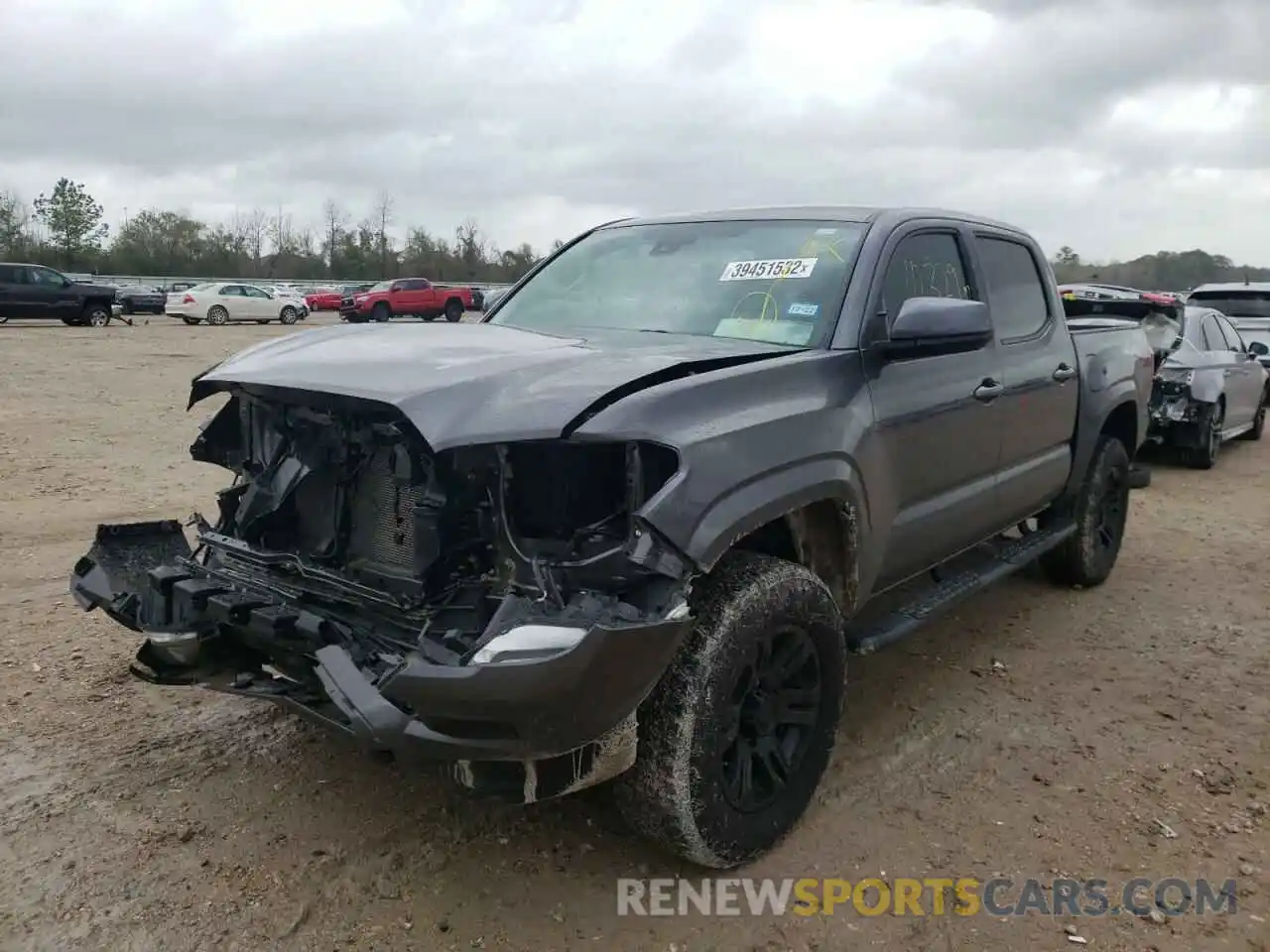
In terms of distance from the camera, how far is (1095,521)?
567cm

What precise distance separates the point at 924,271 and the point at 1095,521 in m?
2.40

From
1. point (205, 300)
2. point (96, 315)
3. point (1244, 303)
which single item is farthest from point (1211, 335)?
point (205, 300)

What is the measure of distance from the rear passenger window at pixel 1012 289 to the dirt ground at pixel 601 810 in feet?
5.09

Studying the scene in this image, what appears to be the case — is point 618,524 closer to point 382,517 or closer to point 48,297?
point 382,517

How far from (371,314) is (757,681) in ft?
117

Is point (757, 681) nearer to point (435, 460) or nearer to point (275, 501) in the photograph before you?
point (435, 460)

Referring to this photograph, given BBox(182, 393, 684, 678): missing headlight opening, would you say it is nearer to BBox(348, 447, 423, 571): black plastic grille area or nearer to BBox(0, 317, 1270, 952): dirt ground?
BBox(348, 447, 423, 571): black plastic grille area

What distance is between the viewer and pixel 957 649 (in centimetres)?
488

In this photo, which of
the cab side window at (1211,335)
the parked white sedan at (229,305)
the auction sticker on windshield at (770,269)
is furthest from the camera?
the parked white sedan at (229,305)

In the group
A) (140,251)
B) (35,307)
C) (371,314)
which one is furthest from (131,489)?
Answer: (140,251)

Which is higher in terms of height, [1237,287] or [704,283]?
[1237,287]

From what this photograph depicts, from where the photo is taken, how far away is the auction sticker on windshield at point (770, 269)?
3.72m

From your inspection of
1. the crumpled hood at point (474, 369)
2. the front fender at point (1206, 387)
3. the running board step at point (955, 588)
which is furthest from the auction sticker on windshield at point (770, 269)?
the front fender at point (1206, 387)

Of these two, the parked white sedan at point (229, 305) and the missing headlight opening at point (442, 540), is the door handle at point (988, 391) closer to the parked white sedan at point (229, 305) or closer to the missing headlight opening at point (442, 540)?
the missing headlight opening at point (442, 540)
